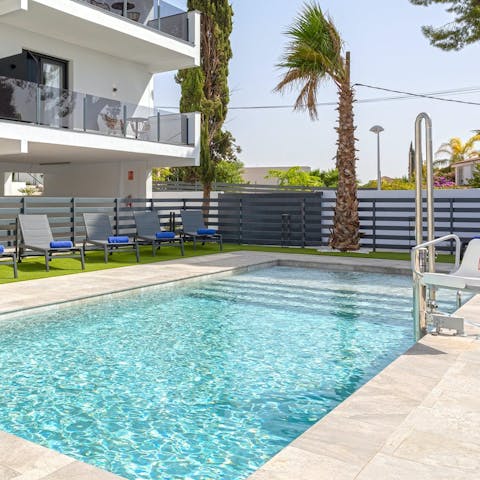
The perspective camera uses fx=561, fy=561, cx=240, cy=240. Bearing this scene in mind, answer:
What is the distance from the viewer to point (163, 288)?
10211mm

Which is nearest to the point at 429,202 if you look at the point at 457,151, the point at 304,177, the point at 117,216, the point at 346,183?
the point at 346,183

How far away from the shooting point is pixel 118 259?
14.3 metres

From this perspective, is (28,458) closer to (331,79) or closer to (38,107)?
(38,107)

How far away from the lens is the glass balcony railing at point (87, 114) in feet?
43.0

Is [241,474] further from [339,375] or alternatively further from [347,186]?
[347,186]

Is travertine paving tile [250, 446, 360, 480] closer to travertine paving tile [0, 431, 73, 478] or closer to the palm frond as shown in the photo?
travertine paving tile [0, 431, 73, 478]

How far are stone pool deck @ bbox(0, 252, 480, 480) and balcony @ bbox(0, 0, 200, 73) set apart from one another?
39.8 feet

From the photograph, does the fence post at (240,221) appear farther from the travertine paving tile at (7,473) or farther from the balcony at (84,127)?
the travertine paving tile at (7,473)

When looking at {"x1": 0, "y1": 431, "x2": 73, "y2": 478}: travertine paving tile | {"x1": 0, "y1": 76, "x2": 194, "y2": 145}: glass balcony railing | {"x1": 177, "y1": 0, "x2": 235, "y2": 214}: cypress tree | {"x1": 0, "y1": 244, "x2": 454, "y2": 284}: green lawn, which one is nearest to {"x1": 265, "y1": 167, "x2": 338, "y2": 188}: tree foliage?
{"x1": 177, "y1": 0, "x2": 235, "y2": 214}: cypress tree

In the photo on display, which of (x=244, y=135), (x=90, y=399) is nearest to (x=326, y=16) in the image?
(x=90, y=399)

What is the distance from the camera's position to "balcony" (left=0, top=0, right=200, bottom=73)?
14281mm

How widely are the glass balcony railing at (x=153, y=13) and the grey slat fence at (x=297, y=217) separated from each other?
5.36 m

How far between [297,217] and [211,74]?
12.5 metres

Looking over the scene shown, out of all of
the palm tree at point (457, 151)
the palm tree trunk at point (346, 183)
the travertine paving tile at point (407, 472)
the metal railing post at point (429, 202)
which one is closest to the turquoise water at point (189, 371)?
the metal railing post at point (429, 202)
